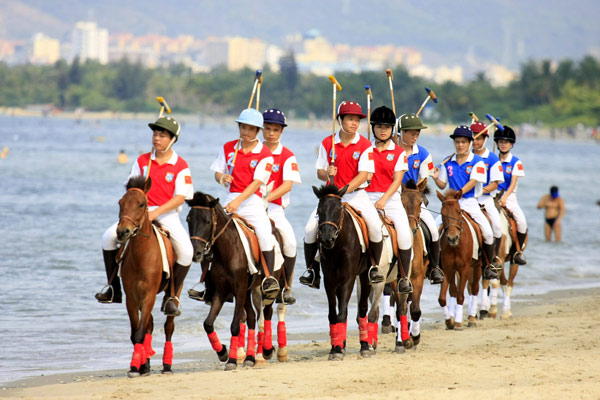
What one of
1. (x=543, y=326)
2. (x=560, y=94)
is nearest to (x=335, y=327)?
(x=543, y=326)

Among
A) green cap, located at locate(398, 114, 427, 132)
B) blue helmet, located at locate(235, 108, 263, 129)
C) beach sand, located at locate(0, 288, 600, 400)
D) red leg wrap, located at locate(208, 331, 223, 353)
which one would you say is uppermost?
green cap, located at locate(398, 114, 427, 132)

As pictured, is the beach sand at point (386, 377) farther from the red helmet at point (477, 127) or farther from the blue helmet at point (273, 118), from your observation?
the red helmet at point (477, 127)

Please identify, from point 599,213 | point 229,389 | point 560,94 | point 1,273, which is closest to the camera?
point 229,389

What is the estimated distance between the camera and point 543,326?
14.6 metres

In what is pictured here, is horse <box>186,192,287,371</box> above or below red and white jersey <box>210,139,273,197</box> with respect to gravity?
below

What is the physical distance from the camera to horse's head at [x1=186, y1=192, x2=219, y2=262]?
399 inches

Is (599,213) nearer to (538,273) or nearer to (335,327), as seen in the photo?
(538,273)

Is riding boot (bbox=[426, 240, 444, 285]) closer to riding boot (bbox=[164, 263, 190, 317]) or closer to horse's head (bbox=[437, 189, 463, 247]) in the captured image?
horse's head (bbox=[437, 189, 463, 247])

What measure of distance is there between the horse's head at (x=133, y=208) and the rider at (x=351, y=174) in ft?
7.63

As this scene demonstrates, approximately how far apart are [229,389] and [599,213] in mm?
35447

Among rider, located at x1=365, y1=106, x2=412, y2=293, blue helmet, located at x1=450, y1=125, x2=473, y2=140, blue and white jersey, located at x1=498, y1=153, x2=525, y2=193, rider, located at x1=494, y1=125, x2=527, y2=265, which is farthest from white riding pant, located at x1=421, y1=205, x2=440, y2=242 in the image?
blue and white jersey, located at x1=498, y1=153, x2=525, y2=193

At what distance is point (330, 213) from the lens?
35.3 feet

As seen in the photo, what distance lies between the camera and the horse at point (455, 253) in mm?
13984

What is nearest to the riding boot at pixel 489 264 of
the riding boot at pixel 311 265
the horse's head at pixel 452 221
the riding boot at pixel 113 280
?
the horse's head at pixel 452 221
